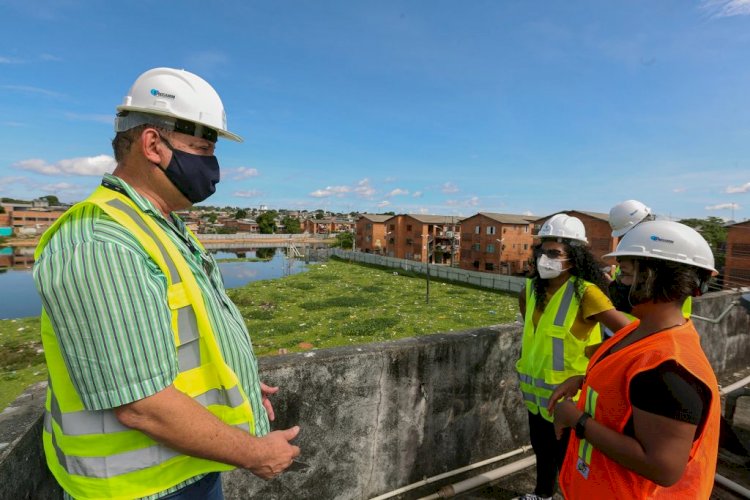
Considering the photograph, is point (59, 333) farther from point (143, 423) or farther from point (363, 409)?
point (363, 409)

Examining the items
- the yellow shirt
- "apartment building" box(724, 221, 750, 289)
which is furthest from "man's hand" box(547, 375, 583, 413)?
"apartment building" box(724, 221, 750, 289)

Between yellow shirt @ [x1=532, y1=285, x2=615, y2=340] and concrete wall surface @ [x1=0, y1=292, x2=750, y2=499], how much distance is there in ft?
2.00

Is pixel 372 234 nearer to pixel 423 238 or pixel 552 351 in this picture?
pixel 423 238

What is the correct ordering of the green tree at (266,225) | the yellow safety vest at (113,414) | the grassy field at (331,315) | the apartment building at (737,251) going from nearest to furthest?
the yellow safety vest at (113,414) → the apartment building at (737,251) → the grassy field at (331,315) → the green tree at (266,225)

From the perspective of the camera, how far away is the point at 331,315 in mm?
22031

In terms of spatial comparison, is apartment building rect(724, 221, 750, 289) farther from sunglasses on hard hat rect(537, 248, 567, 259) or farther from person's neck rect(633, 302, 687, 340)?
person's neck rect(633, 302, 687, 340)

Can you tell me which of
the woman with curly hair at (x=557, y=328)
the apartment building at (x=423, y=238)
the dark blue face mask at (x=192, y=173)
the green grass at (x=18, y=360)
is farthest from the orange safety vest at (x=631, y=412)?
the apartment building at (x=423, y=238)

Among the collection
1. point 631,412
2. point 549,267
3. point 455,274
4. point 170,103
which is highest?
point 170,103

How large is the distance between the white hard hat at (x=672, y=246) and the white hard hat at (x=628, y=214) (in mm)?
2489

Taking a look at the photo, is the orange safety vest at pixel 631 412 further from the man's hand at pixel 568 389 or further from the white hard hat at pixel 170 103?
the white hard hat at pixel 170 103

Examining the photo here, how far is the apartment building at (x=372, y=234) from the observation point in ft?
193

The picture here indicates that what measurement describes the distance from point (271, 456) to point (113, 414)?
468mm

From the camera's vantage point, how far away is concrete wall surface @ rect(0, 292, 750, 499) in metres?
2.21

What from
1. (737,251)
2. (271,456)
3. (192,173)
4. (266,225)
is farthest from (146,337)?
(266,225)
